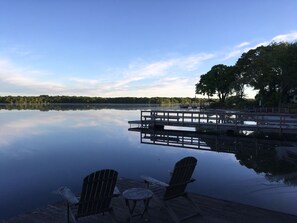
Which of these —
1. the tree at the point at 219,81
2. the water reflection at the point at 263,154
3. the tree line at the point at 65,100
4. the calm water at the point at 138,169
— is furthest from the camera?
the tree line at the point at 65,100

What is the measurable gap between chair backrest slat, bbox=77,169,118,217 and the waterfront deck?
837mm

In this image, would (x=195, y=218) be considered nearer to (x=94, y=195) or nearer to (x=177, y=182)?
(x=177, y=182)

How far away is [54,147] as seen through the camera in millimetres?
17594

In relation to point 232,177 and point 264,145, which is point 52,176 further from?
point 264,145

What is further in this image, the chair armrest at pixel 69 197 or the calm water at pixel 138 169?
the calm water at pixel 138 169

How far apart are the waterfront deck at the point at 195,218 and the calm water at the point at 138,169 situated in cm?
120

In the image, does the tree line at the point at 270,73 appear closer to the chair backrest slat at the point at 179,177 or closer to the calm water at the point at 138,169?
the calm water at the point at 138,169

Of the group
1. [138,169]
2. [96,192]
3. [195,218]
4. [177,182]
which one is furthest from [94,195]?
[138,169]

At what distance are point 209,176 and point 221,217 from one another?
186 inches

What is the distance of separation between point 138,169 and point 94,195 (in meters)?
6.77

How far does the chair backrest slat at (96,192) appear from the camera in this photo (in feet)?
15.1

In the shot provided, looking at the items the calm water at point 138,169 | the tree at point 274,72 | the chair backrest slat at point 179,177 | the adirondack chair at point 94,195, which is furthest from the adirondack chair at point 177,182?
the tree at point 274,72

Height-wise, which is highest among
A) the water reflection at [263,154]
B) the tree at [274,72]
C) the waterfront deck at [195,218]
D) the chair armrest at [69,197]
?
the tree at [274,72]

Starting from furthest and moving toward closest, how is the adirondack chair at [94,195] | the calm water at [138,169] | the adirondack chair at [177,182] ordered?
the calm water at [138,169] → the adirondack chair at [177,182] → the adirondack chair at [94,195]
